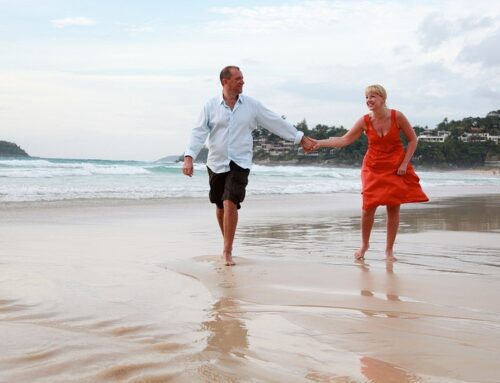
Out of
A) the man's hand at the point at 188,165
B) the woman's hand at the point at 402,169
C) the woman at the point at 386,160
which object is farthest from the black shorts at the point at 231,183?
the woman's hand at the point at 402,169

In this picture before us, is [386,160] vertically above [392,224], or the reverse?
[386,160]

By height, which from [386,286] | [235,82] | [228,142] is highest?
[235,82]

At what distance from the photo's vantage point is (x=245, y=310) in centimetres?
315

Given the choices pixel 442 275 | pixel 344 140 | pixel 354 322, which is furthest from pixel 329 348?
pixel 344 140

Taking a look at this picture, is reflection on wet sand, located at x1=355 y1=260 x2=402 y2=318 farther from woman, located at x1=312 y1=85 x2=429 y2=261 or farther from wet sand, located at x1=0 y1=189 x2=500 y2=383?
woman, located at x1=312 y1=85 x2=429 y2=261

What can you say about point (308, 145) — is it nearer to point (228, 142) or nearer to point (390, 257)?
point (228, 142)

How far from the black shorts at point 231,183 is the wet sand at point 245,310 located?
57cm

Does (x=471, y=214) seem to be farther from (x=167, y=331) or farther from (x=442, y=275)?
(x=167, y=331)

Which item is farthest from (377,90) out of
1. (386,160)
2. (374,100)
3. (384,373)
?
(384,373)

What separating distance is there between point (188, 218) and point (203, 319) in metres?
6.50

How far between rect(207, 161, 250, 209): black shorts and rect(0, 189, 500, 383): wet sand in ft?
1.86

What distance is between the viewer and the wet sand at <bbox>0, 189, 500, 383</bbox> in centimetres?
218

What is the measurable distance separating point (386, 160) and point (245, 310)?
2.61m

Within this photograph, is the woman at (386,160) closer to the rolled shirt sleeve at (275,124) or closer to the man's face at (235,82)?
the rolled shirt sleeve at (275,124)
